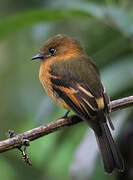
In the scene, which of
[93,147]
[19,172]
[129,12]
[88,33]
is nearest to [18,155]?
[19,172]

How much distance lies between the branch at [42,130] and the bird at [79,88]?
4.0 inches

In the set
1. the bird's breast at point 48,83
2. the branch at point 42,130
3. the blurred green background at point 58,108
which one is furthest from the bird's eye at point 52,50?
the branch at point 42,130

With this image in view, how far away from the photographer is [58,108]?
5.38 m

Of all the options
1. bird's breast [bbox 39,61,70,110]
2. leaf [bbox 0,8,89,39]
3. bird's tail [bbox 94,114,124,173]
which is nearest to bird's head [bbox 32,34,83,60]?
bird's breast [bbox 39,61,70,110]

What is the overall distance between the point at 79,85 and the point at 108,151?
680 millimetres

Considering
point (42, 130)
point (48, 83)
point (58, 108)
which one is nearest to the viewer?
point (42, 130)

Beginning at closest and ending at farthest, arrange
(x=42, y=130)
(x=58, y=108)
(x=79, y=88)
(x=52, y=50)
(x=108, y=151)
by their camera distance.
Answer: (x=42, y=130)
(x=108, y=151)
(x=79, y=88)
(x=52, y=50)
(x=58, y=108)

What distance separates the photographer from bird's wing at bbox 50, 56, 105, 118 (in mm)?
4125

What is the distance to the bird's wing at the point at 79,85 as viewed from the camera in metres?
4.12

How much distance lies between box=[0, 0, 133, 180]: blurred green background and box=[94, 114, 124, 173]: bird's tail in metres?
0.34

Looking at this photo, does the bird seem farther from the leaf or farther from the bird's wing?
the leaf

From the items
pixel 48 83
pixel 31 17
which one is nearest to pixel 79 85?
pixel 48 83

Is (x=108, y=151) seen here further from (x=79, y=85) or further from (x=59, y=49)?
(x=59, y=49)

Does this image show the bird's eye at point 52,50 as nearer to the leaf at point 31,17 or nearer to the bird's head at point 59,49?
the bird's head at point 59,49
